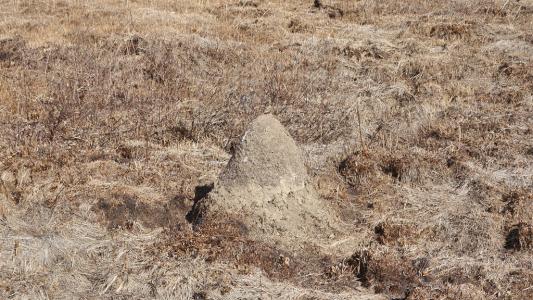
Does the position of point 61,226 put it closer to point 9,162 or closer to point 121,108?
point 9,162

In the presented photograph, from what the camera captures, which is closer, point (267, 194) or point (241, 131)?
point (267, 194)

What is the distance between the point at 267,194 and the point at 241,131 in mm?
2371

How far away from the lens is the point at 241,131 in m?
8.45

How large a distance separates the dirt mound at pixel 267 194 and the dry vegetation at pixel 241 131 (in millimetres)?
233

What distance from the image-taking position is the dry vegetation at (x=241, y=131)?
5641 millimetres

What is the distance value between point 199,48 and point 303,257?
21.5ft

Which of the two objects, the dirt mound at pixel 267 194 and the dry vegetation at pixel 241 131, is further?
the dirt mound at pixel 267 194

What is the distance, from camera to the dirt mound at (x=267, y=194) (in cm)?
611

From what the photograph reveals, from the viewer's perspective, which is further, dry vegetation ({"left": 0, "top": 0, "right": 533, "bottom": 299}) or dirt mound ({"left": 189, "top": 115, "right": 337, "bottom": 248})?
dirt mound ({"left": 189, "top": 115, "right": 337, "bottom": 248})

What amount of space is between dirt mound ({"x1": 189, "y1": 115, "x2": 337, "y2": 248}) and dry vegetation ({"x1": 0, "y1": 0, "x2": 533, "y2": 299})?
9.2 inches

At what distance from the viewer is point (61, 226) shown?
6133 millimetres

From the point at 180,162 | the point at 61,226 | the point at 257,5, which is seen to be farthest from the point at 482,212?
the point at 257,5

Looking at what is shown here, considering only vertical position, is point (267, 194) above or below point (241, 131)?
above

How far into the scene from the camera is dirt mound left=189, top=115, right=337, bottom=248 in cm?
Result: 611
